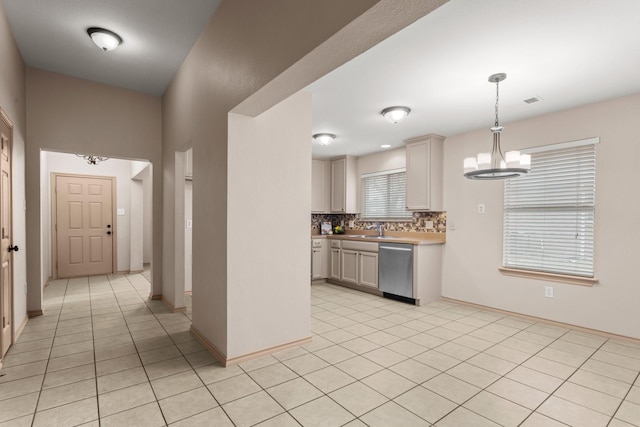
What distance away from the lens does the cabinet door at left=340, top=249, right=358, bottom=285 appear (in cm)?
556

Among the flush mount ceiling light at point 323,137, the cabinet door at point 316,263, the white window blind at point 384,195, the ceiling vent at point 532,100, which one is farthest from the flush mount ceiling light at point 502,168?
the cabinet door at point 316,263

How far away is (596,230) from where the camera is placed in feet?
11.4

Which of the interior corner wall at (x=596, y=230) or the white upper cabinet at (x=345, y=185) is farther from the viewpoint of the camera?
the white upper cabinet at (x=345, y=185)

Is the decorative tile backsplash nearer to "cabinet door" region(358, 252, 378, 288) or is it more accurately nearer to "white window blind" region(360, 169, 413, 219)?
"white window blind" region(360, 169, 413, 219)

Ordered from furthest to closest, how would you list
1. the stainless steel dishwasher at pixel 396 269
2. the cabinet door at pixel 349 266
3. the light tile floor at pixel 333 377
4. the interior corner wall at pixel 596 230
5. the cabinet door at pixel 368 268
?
the cabinet door at pixel 349 266
the cabinet door at pixel 368 268
the stainless steel dishwasher at pixel 396 269
the interior corner wall at pixel 596 230
the light tile floor at pixel 333 377

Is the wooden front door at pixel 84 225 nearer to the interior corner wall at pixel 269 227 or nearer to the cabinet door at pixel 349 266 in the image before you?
the cabinet door at pixel 349 266

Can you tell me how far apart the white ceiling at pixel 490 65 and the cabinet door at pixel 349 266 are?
7.76ft

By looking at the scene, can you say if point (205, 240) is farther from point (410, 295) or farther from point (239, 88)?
point (410, 295)

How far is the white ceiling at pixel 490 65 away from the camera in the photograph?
6.64ft

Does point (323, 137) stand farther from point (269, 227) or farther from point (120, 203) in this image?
point (120, 203)

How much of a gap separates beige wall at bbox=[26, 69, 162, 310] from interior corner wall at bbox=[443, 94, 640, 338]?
4290 millimetres

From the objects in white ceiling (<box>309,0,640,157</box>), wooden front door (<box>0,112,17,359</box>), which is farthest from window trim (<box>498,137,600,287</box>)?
wooden front door (<box>0,112,17,359</box>)

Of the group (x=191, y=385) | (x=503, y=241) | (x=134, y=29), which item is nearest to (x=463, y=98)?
(x=503, y=241)

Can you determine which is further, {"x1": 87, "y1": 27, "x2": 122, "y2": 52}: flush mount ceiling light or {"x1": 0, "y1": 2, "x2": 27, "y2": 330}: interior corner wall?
{"x1": 87, "y1": 27, "x2": 122, "y2": 52}: flush mount ceiling light
